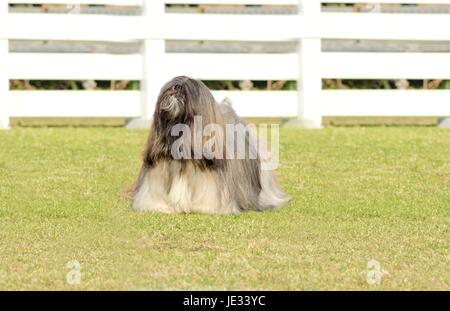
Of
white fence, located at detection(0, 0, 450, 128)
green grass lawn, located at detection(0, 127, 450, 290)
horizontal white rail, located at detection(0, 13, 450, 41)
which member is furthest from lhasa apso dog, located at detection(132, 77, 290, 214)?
horizontal white rail, located at detection(0, 13, 450, 41)

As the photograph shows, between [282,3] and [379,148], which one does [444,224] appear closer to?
[379,148]

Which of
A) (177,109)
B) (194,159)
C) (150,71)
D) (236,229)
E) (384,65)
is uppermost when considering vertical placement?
(384,65)

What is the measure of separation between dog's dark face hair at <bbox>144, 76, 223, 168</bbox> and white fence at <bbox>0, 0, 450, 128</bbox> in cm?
751

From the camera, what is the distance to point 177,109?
8039mm

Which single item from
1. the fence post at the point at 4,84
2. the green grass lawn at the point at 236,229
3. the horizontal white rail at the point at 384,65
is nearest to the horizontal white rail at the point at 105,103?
the fence post at the point at 4,84

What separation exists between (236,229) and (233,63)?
8719 mm

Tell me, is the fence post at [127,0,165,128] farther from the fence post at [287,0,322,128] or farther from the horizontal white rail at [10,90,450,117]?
the fence post at [287,0,322,128]

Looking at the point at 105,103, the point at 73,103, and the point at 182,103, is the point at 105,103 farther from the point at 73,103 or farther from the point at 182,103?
the point at 182,103

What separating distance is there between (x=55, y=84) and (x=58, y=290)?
15.0 meters

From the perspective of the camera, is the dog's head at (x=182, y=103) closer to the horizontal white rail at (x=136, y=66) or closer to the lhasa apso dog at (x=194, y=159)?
the lhasa apso dog at (x=194, y=159)

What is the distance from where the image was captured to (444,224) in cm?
795

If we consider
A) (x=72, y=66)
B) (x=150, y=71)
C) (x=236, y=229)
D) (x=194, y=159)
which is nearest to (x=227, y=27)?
(x=150, y=71)

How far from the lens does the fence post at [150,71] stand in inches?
617
